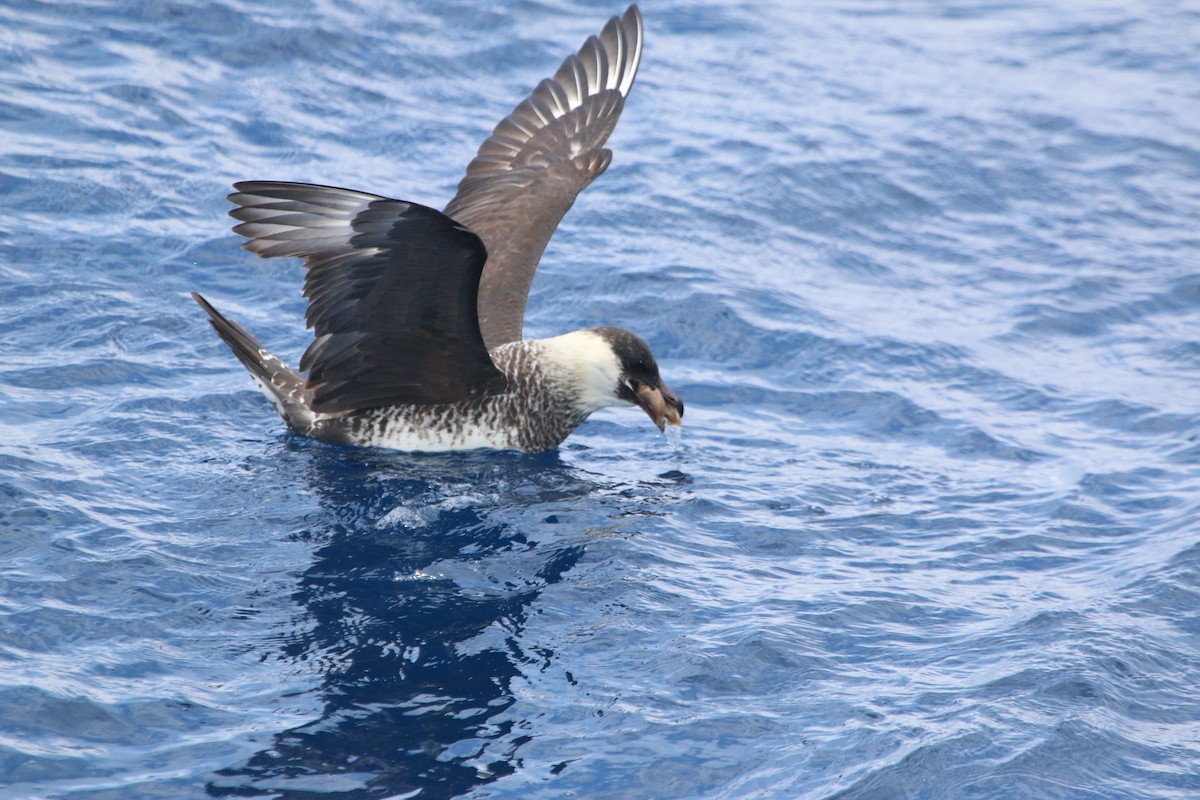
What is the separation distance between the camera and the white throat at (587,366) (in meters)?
7.17

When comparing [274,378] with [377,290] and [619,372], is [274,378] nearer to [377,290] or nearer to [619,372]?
[377,290]

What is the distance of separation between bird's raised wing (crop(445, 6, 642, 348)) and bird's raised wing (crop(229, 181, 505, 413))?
76 centimetres

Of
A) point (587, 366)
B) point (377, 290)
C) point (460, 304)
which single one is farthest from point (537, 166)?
point (377, 290)

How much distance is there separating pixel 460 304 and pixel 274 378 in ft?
3.93

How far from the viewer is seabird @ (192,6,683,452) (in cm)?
606

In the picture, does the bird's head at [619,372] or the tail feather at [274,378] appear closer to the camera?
the tail feather at [274,378]

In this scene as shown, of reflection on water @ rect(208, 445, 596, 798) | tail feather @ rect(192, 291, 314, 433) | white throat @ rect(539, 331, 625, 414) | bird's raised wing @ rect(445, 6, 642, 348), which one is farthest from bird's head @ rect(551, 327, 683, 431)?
tail feather @ rect(192, 291, 314, 433)

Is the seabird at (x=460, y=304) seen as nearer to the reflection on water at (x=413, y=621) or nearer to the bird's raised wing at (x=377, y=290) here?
the bird's raised wing at (x=377, y=290)

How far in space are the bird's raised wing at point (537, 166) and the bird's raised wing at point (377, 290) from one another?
756mm

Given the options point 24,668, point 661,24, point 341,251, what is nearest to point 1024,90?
point 661,24

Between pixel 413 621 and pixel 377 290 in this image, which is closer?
pixel 413 621

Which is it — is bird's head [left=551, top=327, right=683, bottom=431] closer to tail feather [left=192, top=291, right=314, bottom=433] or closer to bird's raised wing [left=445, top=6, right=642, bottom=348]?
bird's raised wing [left=445, top=6, right=642, bottom=348]

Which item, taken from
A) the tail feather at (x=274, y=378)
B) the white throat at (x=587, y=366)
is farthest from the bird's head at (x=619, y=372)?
the tail feather at (x=274, y=378)

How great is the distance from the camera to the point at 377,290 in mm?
6348
